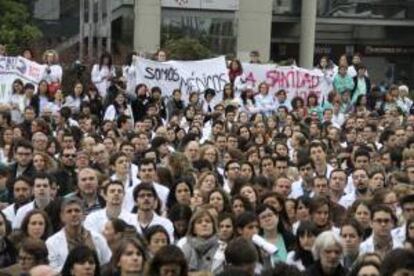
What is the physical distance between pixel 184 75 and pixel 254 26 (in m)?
19.3

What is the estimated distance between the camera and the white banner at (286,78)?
Answer: 1961cm

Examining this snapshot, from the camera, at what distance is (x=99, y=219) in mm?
8469

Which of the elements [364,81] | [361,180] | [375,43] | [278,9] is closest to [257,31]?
[278,9]

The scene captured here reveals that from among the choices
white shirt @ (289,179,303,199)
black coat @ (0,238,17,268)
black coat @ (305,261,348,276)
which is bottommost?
black coat @ (0,238,17,268)

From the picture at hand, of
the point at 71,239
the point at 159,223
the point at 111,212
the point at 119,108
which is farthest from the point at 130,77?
the point at 71,239

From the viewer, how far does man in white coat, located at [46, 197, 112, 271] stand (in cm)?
742

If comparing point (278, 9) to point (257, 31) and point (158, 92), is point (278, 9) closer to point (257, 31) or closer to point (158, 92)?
point (257, 31)

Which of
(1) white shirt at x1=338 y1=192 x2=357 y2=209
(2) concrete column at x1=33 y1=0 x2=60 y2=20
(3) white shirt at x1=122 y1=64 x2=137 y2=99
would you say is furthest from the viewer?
(2) concrete column at x1=33 y1=0 x2=60 y2=20

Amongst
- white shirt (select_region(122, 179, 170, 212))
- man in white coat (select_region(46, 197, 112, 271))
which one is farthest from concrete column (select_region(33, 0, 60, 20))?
man in white coat (select_region(46, 197, 112, 271))

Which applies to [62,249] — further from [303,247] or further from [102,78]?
[102,78]

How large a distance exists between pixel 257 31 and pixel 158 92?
2121 centimetres

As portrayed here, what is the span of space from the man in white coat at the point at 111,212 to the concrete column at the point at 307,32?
30.8 meters

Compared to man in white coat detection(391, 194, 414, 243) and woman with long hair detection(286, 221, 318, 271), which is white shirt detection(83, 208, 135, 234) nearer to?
woman with long hair detection(286, 221, 318, 271)

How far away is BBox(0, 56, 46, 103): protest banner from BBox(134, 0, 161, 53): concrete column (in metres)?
18.8
